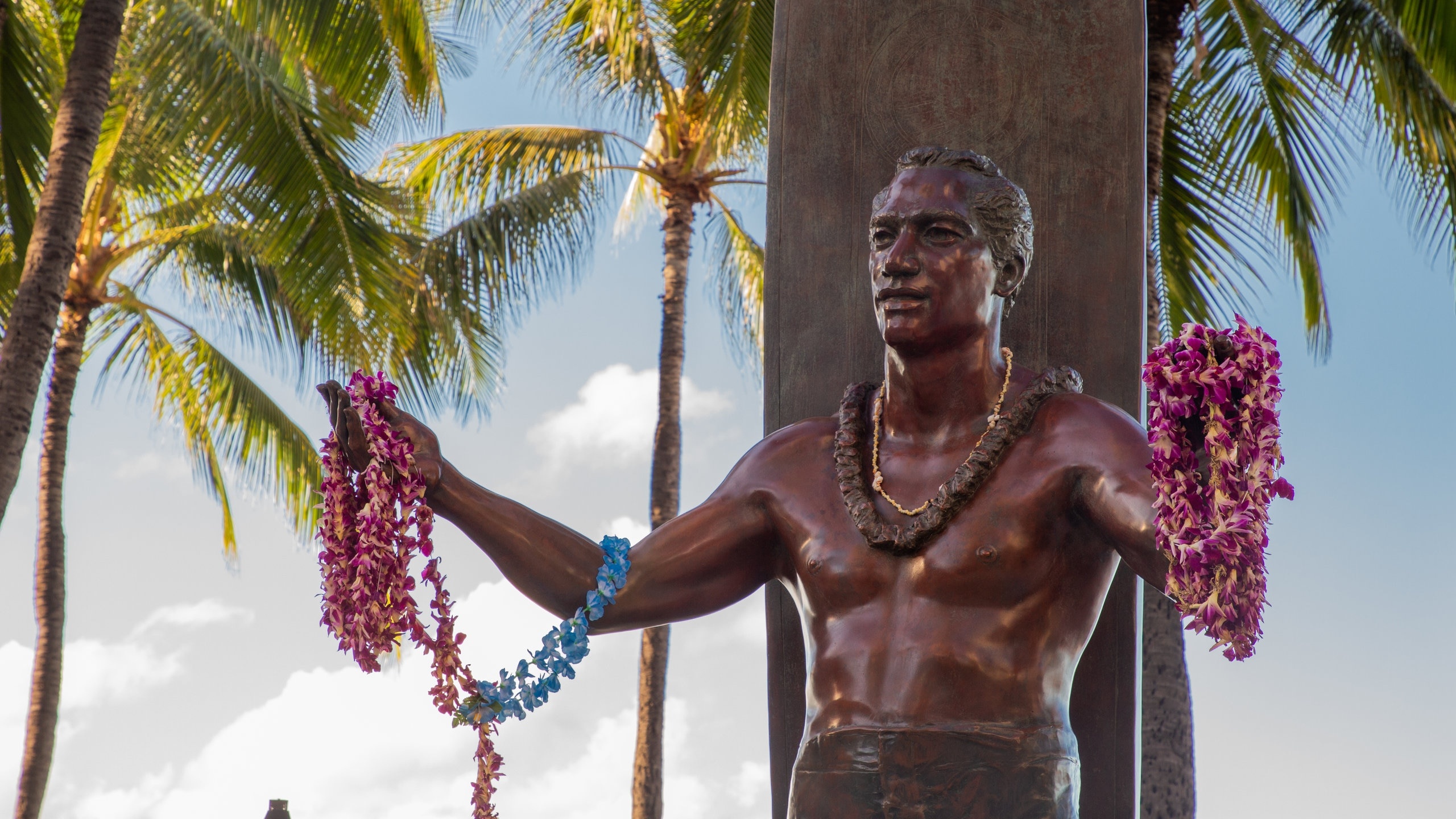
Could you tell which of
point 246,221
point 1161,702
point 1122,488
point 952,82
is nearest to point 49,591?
point 246,221

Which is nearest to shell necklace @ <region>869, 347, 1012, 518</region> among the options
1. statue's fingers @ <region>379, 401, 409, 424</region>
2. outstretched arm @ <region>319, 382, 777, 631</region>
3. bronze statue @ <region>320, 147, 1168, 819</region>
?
bronze statue @ <region>320, 147, 1168, 819</region>

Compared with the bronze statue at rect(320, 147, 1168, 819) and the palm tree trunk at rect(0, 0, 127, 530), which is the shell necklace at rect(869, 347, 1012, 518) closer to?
the bronze statue at rect(320, 147, 1168, 819)

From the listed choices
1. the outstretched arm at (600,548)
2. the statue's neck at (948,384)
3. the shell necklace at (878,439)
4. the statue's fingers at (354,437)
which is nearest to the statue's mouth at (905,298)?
the statue's neck at (948,384)

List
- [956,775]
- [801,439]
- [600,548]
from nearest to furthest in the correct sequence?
1. [956,775]
2. [600,548]
3. [801,439]

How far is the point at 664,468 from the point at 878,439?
1096 cm

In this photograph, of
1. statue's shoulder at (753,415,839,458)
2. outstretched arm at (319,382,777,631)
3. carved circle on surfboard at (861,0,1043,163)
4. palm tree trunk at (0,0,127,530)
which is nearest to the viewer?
outstretched arm at (319,382,777,631)

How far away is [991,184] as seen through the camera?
135 inches

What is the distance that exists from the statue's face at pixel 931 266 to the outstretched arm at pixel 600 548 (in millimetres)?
534

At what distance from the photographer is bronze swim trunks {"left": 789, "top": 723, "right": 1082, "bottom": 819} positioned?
310cm

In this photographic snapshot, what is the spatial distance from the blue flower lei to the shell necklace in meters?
0.56

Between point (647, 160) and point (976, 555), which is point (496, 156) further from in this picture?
point (976, 555)

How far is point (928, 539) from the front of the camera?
10.7ft

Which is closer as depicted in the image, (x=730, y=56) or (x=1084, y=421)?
(x=1084, y=421)

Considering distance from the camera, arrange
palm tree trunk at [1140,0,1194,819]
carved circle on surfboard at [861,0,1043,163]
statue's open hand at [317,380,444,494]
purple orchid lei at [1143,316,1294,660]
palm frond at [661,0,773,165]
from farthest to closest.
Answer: palm frond at [661,0,773,165] → palm tree trunk at [1140,0,1194,819] → carved circle on surfboard at [861,0,1043,163] → statue's open hand at [317,380,444,494] → purple orchid lei at [1143,316,1294,660]
